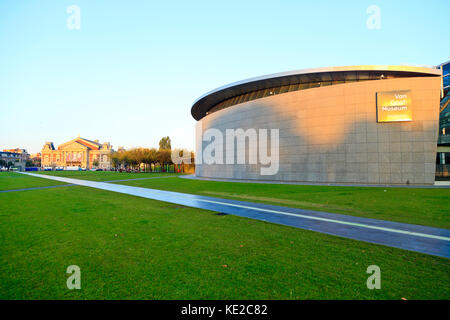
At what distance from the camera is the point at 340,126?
26031 millimetres

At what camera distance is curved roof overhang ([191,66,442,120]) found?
24719 millimetres

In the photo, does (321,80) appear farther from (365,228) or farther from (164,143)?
(164,143)

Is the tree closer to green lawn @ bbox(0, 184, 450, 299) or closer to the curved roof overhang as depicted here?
the curved roof overhang

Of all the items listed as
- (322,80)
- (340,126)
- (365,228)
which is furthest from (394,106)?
(365,228)

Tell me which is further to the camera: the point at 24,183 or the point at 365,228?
the point at 24,183

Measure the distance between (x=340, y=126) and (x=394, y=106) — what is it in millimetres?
5373

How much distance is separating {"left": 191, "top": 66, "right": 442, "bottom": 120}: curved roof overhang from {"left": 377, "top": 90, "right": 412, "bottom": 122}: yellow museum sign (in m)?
3.06

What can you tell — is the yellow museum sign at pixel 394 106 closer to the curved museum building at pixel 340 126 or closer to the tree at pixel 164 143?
the curved museum building at pixel 340 126

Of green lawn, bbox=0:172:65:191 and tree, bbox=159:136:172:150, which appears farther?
tree, bbox=159:136:172:150

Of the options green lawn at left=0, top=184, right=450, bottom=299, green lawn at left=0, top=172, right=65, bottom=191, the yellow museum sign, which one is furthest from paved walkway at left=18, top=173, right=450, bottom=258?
green lawn at left=0, top=172, right=65, bottom=191

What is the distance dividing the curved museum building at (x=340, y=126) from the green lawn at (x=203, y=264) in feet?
72.0

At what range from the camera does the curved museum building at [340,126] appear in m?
23.5
